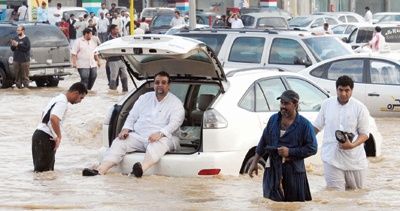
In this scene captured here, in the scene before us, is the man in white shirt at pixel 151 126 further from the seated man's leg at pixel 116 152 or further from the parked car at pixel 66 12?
the parked car at pixel 66 12

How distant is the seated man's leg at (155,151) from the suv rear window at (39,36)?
631 inches

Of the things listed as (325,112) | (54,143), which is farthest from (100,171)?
(325,112)

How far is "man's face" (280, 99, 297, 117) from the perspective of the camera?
956 centimetres

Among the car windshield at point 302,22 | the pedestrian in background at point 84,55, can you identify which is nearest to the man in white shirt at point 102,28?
the car windshield at point 302,22

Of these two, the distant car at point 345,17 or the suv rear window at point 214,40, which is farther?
the distant car at point 345,17

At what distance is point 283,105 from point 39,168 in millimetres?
3842

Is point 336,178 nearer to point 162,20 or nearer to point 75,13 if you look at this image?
point 162,20

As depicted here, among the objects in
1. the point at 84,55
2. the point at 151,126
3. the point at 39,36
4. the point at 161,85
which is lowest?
the point at 84,55

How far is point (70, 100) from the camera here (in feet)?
39.7

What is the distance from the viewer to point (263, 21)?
37750mm

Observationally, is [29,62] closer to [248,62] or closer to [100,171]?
[248,62]

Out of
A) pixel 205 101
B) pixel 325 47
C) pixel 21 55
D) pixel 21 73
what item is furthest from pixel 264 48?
pixel 205 101

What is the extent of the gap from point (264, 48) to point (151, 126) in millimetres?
9155

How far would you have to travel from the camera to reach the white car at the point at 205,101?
11.4 m
